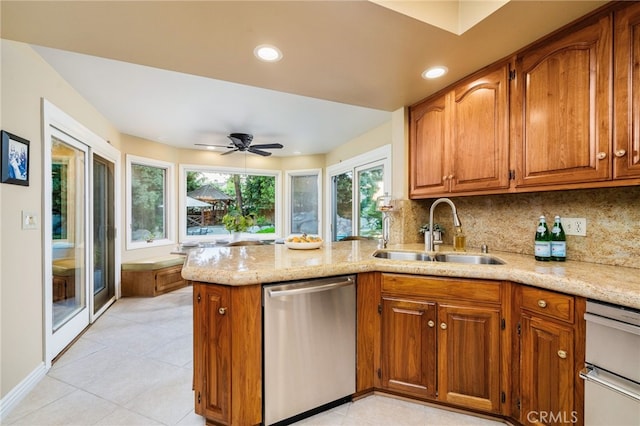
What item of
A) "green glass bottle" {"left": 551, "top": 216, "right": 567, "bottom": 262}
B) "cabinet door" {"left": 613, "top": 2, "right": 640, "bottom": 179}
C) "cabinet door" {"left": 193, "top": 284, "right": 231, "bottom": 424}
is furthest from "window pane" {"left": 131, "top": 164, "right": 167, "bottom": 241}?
"cabinet door" {"left": 613, "top": 2, "right": 640, "bottom": 179}

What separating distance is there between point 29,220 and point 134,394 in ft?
4.63

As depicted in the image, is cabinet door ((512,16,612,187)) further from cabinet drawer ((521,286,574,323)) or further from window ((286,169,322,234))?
window ((286,169,322,234))

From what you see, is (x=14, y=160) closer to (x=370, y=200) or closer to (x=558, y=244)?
(x=558, y=244)

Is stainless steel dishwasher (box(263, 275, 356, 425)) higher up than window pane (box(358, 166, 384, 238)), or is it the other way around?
window pane (box(358, 166, 384, 238))

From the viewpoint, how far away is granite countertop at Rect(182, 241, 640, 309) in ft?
4.04

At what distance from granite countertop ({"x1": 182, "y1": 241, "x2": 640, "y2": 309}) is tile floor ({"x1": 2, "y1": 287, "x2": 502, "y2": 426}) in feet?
2.80

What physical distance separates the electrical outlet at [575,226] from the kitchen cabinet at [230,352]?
1975 mm

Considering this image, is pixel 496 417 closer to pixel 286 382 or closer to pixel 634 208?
pixel 286 382

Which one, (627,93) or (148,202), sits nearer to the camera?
(627,93)

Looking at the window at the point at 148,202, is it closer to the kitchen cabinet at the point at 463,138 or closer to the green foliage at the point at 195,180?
the green foliage at the point at 195,180

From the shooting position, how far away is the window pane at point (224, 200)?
5.50 meters

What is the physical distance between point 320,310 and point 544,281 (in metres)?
1.15

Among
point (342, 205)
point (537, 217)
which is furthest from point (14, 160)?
point (342, 205)

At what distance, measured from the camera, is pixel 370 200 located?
4.52 m
